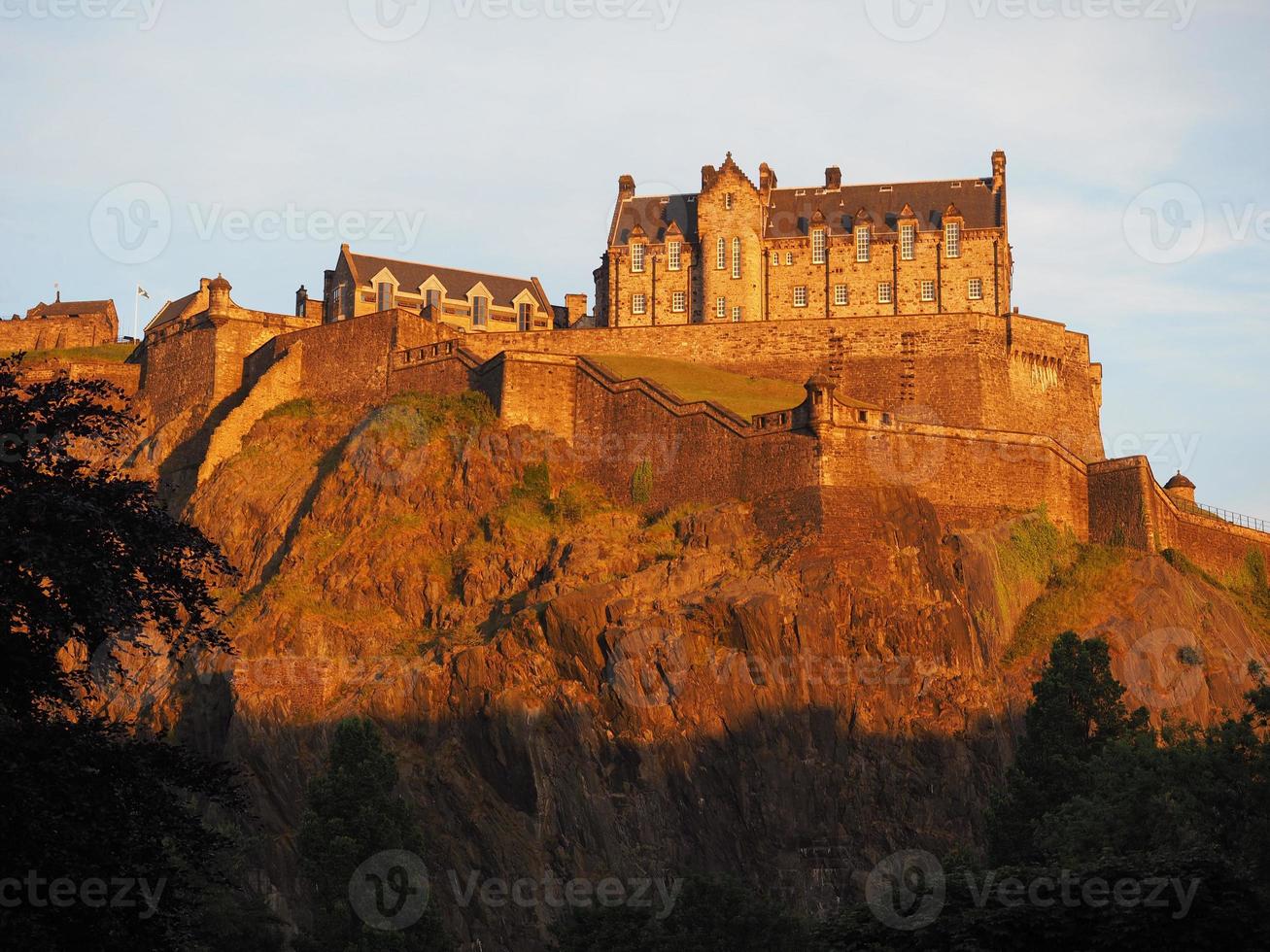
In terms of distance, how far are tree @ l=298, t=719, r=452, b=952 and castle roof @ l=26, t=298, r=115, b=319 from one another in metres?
73.0

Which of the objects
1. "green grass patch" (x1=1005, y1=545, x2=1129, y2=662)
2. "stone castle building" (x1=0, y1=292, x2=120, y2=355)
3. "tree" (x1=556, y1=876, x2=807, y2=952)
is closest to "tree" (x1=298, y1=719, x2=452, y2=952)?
"tree" (x1=556, y1=876, x2=807, y2=952)

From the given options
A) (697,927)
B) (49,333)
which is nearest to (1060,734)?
(697,927)

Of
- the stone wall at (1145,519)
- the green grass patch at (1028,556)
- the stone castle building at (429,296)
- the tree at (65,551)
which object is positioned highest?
the stone castle building at (429,296)

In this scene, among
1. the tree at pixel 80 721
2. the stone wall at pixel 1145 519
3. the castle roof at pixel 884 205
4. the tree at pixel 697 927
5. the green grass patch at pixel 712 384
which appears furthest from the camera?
the castle roof at pixel 884 205

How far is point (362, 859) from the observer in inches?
2188

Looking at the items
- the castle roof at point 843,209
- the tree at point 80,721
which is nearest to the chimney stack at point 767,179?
the castle roof at point 843,209

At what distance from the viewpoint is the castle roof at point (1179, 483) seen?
86.0 meters

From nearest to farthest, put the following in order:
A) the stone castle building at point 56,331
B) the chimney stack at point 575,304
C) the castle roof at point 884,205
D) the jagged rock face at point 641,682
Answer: the jagged rock face at point 641,682 → the castle roof at point 884,205 → the chimney stack at point 575,304 → the stone castle building at point 56,331

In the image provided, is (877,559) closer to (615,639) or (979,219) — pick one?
(615,639)

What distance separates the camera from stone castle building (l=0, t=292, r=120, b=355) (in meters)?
116

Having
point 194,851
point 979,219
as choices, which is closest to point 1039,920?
point 194,851

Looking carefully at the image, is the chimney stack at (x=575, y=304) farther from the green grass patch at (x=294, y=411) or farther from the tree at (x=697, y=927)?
the tree at (x=697, y=927)

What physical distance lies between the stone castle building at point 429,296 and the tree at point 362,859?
41925 millimetres

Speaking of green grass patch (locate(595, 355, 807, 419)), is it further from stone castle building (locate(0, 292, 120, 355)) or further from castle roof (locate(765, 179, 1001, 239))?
stone castle building (locate(0, 292, 120, 355))
